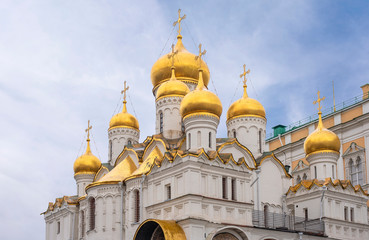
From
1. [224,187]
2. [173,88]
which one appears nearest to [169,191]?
[224,187]

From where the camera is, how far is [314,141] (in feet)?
85.2

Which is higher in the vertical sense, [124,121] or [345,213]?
[124,121]

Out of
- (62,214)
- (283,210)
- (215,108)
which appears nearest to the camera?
(215,108)

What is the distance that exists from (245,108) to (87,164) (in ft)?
28.3

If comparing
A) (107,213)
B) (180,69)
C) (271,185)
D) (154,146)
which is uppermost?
(180,69)

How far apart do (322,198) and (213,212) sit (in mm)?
5580

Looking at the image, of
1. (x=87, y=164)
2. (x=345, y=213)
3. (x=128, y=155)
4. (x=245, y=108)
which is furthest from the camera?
(x=87, y=164)

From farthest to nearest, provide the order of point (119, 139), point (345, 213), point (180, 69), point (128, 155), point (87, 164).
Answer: point (87, 164), point (119, 139), point (180, 69), point (128, 155), point (345, 213)

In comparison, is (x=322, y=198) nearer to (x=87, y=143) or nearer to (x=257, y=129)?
(x=257, y=129)

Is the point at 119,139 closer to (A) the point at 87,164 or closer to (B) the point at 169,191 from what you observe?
(A) the point at 87,164

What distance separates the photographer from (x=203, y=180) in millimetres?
21547

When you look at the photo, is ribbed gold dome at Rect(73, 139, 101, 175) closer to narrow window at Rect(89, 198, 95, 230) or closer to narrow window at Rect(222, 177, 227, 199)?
narrow window at Rect(89, 198, 95, 230)

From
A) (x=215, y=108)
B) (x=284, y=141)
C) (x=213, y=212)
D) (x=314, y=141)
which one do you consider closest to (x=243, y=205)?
(x=213, y=212)

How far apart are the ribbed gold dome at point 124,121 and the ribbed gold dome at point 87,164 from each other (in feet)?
6.17
